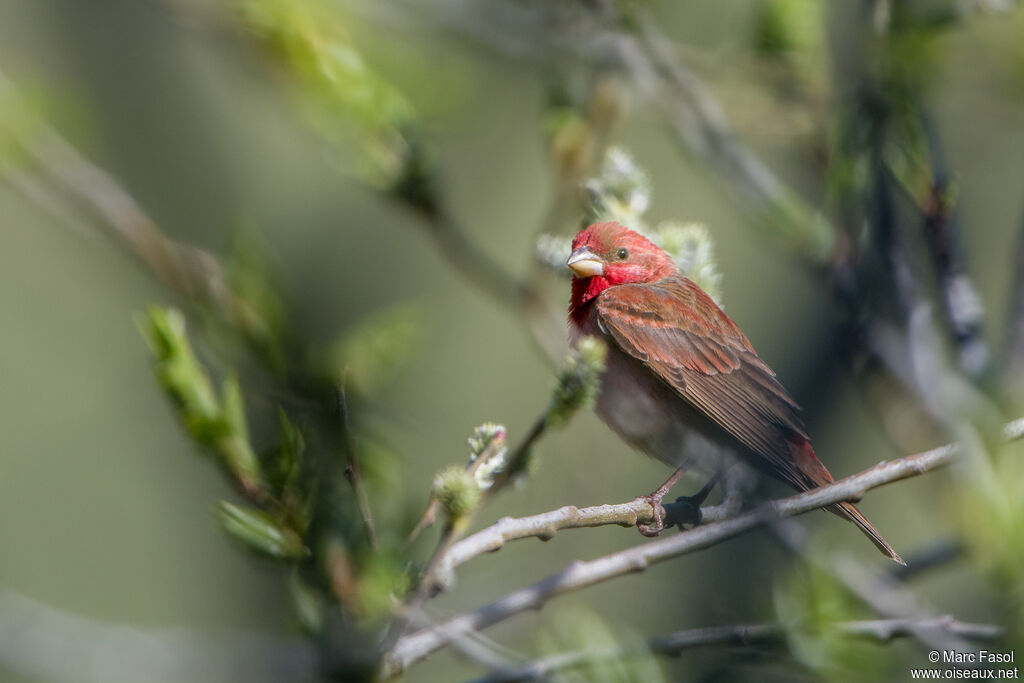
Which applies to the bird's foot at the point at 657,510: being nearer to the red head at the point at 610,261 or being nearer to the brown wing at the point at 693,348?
the brown wing at the point at 693,348

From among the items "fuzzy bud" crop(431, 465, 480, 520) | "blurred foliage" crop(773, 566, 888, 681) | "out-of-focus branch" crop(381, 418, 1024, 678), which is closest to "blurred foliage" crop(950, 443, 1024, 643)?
"out-of-focus branch" crop(381, 418, 1024, 678)

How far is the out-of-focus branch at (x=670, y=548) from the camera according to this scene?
1.50 metres

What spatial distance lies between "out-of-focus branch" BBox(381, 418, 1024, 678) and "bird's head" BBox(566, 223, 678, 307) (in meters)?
0.91

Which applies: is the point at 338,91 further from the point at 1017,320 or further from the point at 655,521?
the point at 1017,320

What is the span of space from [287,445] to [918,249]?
2.89m

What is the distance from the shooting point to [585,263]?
2.61 meters

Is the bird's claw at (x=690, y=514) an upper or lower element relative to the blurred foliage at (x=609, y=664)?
upper

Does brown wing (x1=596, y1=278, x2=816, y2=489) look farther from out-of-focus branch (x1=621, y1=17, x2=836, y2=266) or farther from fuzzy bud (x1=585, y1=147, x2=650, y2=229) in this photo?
out-of-focus branch (x1=621, y1=17, x2=836, y2=266)

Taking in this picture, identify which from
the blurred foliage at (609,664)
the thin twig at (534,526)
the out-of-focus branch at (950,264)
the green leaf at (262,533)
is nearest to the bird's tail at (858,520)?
the thin twig at (534,526)

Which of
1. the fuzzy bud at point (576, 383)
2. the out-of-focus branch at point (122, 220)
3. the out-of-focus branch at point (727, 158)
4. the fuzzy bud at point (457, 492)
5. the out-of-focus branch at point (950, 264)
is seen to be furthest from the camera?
the out-of-focus branch at point (727, 158)

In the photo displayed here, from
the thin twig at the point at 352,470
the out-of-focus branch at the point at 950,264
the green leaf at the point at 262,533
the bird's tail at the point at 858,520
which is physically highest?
the out-of-focus branch at the point at 950,264

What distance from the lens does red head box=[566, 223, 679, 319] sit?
2.55 meters

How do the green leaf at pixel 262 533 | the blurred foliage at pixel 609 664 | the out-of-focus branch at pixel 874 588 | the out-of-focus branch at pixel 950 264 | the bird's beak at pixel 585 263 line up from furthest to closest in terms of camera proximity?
the out-of-focus branch at pixel 950 264, the bird's beak at pixel 585 263, the out-of-focus branch at pixel 874 588, the blurred foliage at pixel 609 664, the green leaf at pixel 262 533

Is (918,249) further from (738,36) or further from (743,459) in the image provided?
(743,459)
